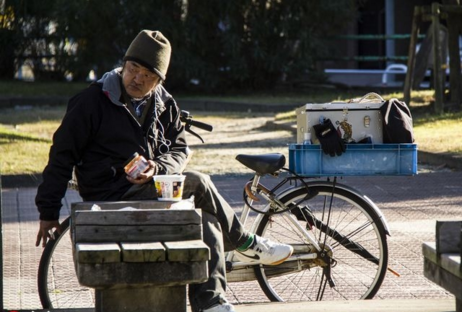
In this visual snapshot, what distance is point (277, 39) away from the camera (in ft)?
77.5

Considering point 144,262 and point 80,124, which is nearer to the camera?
point 144,262

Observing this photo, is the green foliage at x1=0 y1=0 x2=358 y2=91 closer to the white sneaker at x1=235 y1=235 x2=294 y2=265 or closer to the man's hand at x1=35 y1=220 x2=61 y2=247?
the white sneaker at x1=235 y1=235 x2=294 y2=265

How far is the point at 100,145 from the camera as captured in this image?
5.04 metres

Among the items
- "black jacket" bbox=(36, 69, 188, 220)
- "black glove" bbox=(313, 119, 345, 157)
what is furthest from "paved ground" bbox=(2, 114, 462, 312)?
"black jacket" bbox=(36, 69, 188, 220)

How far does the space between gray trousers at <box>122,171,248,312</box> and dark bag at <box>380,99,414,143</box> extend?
40.2 inches

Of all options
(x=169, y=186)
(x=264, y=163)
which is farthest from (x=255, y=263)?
(x=169, y=186)

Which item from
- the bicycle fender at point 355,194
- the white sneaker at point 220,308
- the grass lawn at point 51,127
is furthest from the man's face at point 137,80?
the grass lawn at point 51,127

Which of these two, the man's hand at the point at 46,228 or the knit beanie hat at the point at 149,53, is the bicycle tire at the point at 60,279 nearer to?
the man's hand at the point at 46,228

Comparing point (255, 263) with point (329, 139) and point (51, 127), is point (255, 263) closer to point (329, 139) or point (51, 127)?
point (329, 139)

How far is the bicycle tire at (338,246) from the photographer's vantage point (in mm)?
5629

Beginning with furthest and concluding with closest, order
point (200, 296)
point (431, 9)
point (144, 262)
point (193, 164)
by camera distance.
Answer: point (431, 9), point (193, 164), point (200, 296), point (144, 262)

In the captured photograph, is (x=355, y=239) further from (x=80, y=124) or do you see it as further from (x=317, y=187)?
(x=80, y=124)

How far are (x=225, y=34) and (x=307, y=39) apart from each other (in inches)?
74.3

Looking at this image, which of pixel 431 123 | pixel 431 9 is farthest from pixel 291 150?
pixel 431 9
